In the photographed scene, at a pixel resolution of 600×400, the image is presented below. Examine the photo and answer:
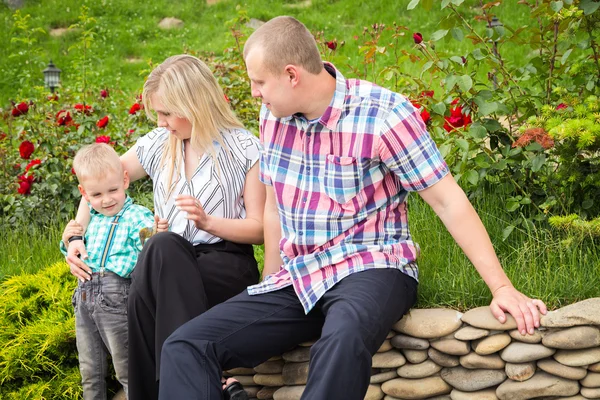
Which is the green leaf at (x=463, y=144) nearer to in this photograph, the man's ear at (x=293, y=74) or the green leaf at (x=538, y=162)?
the green leaf at (x=538, y=162)

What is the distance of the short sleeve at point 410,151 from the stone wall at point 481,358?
0.49 metres

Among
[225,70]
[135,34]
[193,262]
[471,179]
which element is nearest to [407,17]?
[135,34]

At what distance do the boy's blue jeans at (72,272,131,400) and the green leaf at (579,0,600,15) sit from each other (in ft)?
6.74

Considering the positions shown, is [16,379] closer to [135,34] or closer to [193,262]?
[193,262]

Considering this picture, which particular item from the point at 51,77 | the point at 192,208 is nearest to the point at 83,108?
the point at 192,208

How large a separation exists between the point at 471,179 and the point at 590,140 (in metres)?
0.53

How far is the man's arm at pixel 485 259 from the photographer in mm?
2484

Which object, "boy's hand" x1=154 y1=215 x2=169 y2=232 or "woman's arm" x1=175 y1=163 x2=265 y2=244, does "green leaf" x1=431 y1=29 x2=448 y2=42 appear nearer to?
"woman's arm" x1=175 y1=163 x2=265 y2=244

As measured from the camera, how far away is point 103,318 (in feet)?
10.00

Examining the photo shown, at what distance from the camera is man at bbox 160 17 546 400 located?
2477 mm

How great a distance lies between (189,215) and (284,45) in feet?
2.29

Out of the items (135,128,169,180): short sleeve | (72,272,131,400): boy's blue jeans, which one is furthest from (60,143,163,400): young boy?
(135,128,169,180): short sleeve

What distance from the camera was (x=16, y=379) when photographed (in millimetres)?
3502

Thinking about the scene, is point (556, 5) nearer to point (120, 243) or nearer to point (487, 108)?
point (487, 108)
